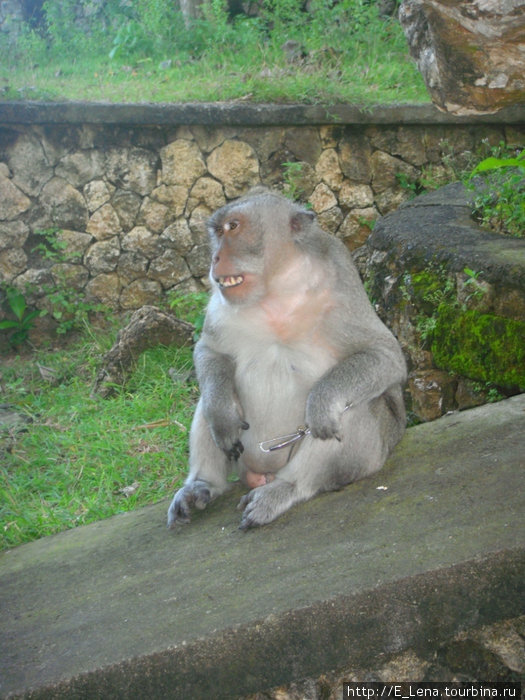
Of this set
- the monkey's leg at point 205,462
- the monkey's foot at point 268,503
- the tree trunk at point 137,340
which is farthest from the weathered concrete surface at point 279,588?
the tree trunk at point 137,340

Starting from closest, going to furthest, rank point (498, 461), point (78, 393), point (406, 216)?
point (498, 461)
point (406, 216)
point (78, 393)

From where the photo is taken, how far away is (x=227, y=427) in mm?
→ 2629

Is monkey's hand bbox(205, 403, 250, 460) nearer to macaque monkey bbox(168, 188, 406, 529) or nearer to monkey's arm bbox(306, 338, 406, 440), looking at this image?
macaque monkey bbox(168, 188, 406, 529)

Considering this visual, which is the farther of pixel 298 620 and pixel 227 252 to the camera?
pixel 227 252

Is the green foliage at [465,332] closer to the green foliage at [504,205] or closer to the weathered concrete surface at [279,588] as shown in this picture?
the weathered concrete surface at [279,588]

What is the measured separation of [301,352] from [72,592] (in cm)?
112

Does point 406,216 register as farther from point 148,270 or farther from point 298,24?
point 298,24

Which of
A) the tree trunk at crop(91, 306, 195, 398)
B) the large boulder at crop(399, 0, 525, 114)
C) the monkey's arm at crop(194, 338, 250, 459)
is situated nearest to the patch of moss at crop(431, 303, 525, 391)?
the large boulder at crop(399, 0, 525, 114)

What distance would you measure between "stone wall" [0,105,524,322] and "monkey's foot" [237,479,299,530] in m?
3.98

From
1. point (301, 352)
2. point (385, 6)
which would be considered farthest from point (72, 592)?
point (385, 6)

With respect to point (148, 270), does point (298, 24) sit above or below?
above

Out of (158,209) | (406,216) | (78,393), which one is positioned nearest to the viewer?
(406,216)

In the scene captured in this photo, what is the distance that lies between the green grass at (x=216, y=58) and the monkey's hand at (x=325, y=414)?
446cm

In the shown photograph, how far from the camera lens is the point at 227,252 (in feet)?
8.01
